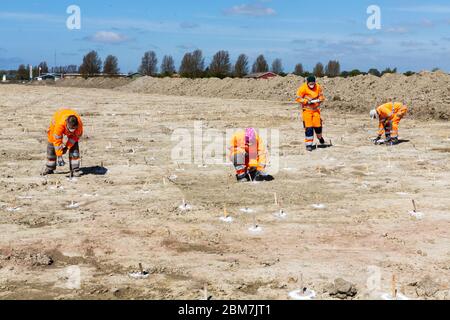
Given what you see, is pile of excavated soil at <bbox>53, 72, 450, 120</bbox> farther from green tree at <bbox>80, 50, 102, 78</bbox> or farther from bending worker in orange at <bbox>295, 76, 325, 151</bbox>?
green tree at <bbox>80, 50, 102, 78</bbox>

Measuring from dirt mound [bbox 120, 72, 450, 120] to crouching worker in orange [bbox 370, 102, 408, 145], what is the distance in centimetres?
650

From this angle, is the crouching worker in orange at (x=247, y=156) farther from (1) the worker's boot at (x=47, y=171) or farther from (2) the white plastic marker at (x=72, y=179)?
(1) the worker's boot at (x=47, y=171)

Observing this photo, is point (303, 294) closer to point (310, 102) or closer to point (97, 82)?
point (310, 102)

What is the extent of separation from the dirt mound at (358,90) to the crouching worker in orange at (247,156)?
11608mm

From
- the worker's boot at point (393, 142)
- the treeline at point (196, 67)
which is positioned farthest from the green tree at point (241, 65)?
the worker's boot at point (393, 142)

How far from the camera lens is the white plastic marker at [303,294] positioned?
4.40 meters

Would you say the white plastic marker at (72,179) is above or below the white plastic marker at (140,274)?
above

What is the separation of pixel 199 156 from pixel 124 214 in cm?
459

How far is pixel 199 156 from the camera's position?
11.4 meters

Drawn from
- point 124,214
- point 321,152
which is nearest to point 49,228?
point 124,214

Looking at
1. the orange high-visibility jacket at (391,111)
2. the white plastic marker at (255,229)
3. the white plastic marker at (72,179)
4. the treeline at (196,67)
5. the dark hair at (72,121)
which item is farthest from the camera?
the treeline at (196,67)

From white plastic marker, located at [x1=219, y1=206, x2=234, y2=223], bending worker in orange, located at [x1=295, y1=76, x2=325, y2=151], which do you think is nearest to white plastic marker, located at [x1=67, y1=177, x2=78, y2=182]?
white plastic marker, located at [x1=219, y1=206, x2=234, y2=223]

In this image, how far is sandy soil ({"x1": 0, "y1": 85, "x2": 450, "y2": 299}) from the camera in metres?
4.76

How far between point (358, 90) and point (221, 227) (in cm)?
2344
